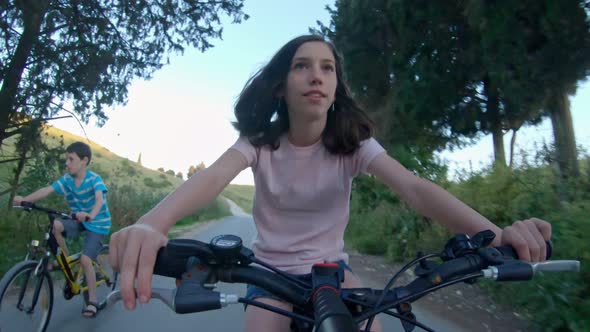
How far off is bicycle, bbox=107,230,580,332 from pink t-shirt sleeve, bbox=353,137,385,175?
797 mm

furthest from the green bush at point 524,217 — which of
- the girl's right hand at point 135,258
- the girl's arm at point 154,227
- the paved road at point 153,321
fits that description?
the girl's right hand at point 135,258

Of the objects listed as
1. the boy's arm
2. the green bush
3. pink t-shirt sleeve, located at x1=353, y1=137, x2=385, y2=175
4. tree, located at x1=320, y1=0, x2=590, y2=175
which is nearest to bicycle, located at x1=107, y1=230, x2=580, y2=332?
pink t-shirt sleeve, located at x1=353, y1=137, x2=385, y2=175

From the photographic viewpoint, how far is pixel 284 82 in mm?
2402

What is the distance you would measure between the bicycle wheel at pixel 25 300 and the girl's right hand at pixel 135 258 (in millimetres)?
3708

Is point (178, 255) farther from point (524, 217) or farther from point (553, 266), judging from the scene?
point (524, 217)

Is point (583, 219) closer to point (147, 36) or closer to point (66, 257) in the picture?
point (66, 257)

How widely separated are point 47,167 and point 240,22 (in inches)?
197

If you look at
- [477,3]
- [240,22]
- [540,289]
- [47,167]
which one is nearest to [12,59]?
[47,167]

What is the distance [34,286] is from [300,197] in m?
3.82

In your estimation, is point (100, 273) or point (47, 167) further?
point (47, 167)

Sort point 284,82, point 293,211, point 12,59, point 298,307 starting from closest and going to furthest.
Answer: point 298,307
point 293,211
point 284,82
point 12,59

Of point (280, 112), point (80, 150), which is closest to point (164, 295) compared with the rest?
point (280, 112)

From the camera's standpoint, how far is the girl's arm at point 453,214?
1514mm

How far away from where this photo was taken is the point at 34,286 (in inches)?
184
